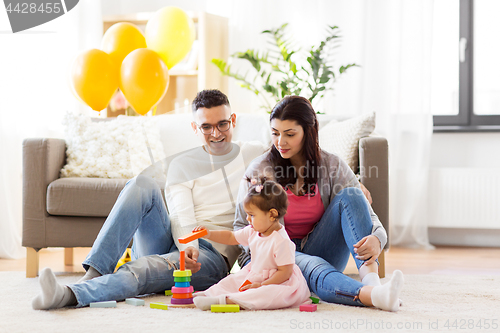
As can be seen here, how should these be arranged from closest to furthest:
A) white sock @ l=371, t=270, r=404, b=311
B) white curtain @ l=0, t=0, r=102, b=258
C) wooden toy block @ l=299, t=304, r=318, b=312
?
white sock @ l=371, t=270, r=404, b=311 → wooden toy block @ l=299, t=304, r=318, b=312 → white curtain @ l=0, t=0, r=102, b=258

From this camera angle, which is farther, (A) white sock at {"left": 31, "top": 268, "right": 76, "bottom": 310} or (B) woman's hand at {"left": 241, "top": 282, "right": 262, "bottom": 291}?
(B) woman's hand at {"left": 241, "top": 282, "right": 262, "bottom": 291}

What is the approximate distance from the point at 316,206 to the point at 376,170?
53cm

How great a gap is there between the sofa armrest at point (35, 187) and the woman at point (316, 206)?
3.23 feet

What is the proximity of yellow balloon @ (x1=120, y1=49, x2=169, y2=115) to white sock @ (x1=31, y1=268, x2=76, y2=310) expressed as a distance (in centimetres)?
152

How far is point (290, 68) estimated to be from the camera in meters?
3.08

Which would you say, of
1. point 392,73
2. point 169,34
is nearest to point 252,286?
point 169,34

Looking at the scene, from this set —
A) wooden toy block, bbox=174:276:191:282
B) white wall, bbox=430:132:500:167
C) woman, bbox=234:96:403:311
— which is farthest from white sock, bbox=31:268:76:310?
white wall, bbox=430:132:500:167

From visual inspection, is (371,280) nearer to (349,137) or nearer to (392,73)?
(349,137)

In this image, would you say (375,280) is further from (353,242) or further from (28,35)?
(28,35)

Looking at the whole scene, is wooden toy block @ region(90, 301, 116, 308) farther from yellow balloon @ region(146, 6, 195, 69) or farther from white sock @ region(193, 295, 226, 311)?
yellow balloon @ region(146, 6, 195, 69)

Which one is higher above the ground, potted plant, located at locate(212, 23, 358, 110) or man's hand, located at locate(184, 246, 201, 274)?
potted plant, located at locate(212, 23, 358, 110)

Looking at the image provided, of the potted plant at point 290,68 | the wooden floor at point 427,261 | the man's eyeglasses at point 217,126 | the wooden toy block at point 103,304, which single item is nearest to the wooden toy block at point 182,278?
the wooden toy block at point 103,304

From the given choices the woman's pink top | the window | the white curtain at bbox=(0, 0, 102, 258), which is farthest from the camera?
the window

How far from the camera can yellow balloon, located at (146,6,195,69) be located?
2830 millimetres
